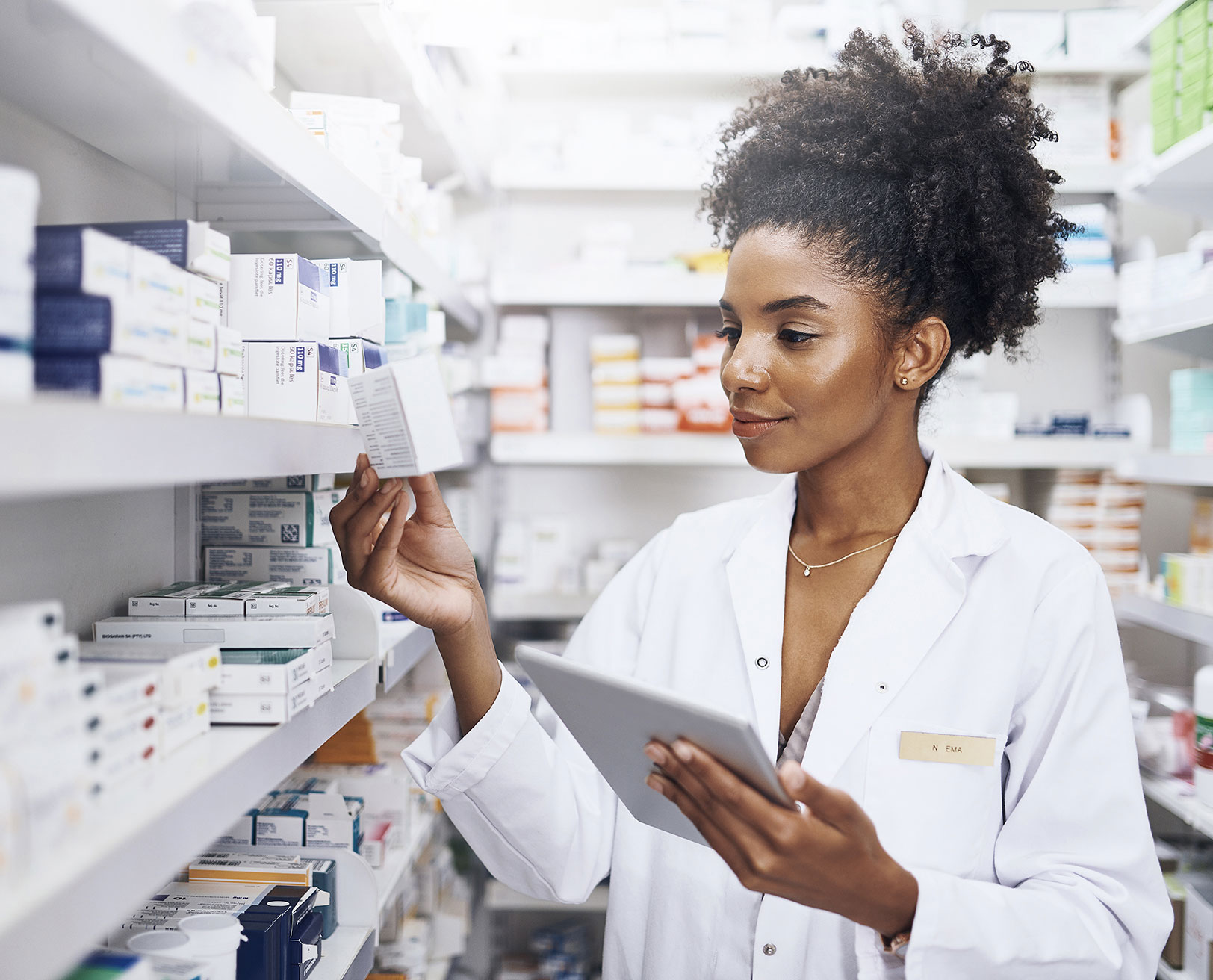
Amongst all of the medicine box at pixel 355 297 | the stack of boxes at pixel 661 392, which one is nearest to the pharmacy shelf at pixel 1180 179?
the stack of boxes at pixel 661 392

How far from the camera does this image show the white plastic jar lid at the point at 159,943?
98 cm

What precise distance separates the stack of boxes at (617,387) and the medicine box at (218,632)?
170cm

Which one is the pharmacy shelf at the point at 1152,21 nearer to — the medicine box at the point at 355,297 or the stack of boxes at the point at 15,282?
the medicine box at the point at 355,297

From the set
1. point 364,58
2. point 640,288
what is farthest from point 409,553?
point 640,288

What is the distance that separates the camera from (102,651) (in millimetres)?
931

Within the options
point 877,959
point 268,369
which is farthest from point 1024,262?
point 268,369

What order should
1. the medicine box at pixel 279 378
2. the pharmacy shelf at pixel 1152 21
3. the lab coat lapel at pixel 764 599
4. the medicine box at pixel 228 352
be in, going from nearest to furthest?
the medicine box at pixel 228 352
the medicine box at pixel 279 378
the lab coat lapel at pixel 764 599
the pharmacy shelf at pixel 1152 21

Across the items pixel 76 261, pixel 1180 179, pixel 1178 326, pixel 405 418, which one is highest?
pixel 1180 179

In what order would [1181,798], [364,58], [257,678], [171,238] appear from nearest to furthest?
[171,238]
[257,678]
[364,58]
[1181,798]

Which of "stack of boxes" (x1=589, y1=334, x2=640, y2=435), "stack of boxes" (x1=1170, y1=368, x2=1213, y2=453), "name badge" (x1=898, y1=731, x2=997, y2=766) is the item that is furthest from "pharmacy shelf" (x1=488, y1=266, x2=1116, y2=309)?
"name badge" (x1=898, y1=731, x2=997, y2=766)

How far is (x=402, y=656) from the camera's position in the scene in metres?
1.61

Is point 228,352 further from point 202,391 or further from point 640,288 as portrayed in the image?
point 640,288

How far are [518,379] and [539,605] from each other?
688 mm

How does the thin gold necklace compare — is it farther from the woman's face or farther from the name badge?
the name badge
